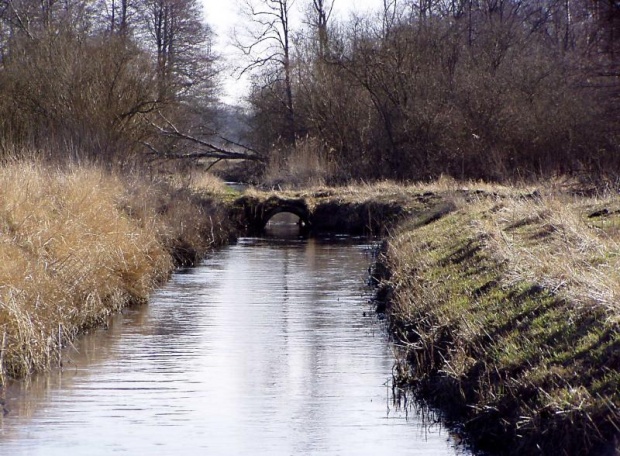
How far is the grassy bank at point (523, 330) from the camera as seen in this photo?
7.00m

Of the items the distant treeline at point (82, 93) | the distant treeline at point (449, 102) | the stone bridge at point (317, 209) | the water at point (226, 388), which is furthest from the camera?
the distant treeline at point (449, 102)

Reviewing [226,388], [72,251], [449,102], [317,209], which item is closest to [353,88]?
[449,102]

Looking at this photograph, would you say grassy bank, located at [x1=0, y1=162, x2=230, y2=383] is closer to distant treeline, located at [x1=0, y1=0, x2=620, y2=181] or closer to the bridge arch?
distant treeline, located at [x1=0, y1=0, x2=620, y2=181]

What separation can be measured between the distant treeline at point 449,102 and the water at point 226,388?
1569cm

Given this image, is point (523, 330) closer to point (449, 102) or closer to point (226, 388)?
point (226, 388)

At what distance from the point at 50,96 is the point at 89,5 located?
18617 mm

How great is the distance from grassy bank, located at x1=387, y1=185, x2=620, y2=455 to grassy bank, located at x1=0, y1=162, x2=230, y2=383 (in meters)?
4.09

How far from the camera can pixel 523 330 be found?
893 centimetres

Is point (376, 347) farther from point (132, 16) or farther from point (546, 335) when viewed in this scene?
point (132, 16)

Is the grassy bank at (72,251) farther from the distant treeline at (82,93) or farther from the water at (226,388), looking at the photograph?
the distant treeline at (82,93)

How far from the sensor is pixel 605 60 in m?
27.4

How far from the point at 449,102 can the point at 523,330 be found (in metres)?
25.7

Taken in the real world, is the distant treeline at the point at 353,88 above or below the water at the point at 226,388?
above

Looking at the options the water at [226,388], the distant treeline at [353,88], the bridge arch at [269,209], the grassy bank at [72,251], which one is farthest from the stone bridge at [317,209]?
the water at [226,388]
